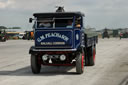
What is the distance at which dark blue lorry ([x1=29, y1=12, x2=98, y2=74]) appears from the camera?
1155 cm

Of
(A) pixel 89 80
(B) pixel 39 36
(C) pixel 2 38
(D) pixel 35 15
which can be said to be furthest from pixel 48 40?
(C) pixel 2 38

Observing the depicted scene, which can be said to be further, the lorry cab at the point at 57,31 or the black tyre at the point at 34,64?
the black tyre at the point at 34,64

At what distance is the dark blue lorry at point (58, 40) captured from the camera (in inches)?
455

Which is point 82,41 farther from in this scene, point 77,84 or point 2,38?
point 2,38

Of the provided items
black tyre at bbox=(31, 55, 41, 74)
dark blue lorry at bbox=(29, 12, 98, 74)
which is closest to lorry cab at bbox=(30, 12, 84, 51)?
dark blue lorry at bbox=(29, 12, 98, 74)

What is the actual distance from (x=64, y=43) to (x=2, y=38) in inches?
2044

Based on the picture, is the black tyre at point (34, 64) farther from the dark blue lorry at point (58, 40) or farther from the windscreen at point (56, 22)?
the windscreen at point (56, 22)

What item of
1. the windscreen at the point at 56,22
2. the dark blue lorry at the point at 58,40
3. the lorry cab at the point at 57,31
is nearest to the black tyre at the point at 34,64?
the dark blue lorry at the point at 58,40

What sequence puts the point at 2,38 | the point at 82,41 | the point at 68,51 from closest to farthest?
the point at 68,51 < the point at 82,41 < the point at 2,38

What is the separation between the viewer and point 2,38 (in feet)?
203

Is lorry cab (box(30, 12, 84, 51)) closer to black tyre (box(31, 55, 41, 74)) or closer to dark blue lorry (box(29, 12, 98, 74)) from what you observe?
dark blue lorry (box(29, 12, 98, 74))

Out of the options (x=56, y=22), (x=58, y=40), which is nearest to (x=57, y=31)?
(x=58, y=40)

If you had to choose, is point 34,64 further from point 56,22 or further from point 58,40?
point 56,22

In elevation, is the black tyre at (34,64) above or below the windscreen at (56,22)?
below
